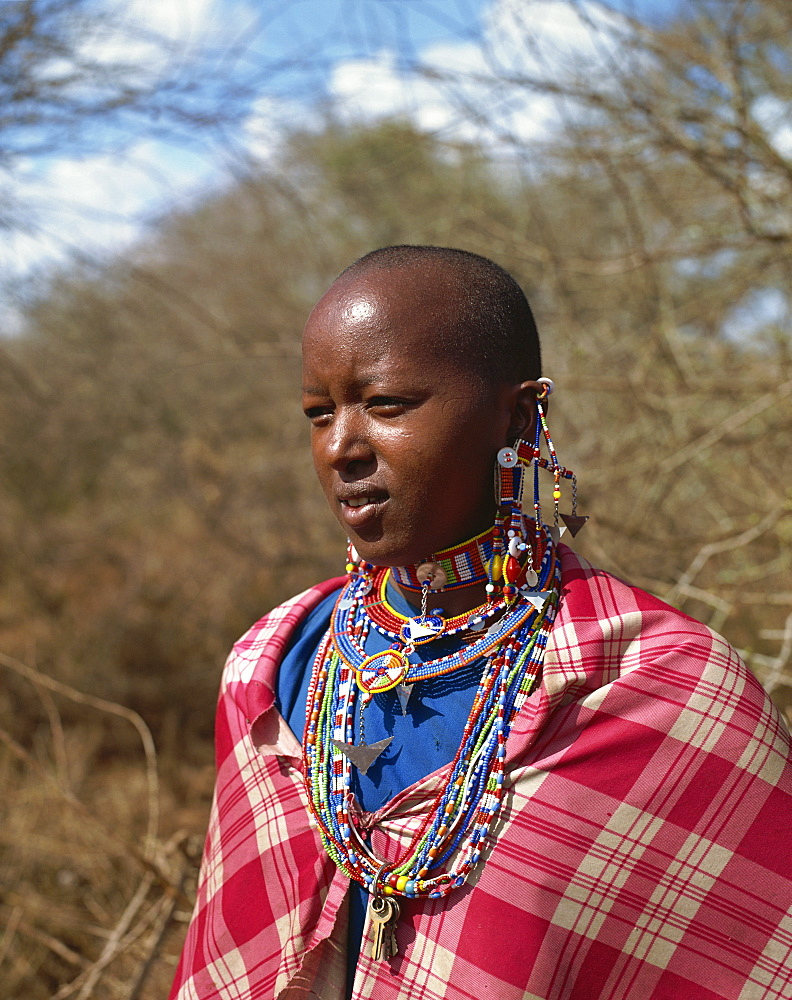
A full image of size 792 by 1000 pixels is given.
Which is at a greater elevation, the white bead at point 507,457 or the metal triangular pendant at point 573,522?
the white bead at point 507,457

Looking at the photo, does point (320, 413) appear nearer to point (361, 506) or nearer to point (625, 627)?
point (361, 506)

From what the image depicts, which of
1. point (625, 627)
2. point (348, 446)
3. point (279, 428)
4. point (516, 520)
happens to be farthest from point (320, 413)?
point (279, 428)

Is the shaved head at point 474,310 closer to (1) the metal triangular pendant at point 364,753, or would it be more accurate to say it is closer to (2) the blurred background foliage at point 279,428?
(1) the metal triangular pendant at point 364,753

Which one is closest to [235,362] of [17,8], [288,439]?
[288,439]

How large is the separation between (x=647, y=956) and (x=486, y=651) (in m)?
0.46

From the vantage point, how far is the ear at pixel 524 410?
52.4 inches

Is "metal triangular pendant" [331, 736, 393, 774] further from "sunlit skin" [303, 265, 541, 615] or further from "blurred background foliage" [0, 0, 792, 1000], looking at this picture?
"blurred background foliage" [0, 0, 792, 1000]

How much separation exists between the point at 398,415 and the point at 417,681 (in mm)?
416

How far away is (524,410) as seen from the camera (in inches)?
52.9

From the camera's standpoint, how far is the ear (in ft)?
4.36

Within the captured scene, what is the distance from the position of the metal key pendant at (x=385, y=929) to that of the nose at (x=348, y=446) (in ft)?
2.01

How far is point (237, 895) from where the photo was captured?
58.2 inches

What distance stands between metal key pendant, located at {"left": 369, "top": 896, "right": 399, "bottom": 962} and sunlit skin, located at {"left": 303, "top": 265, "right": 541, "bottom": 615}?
489 millimetres

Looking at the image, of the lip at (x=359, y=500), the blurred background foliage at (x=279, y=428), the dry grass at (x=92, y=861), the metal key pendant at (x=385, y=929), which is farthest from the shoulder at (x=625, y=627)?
the dry grass at (x=92, y=861)
